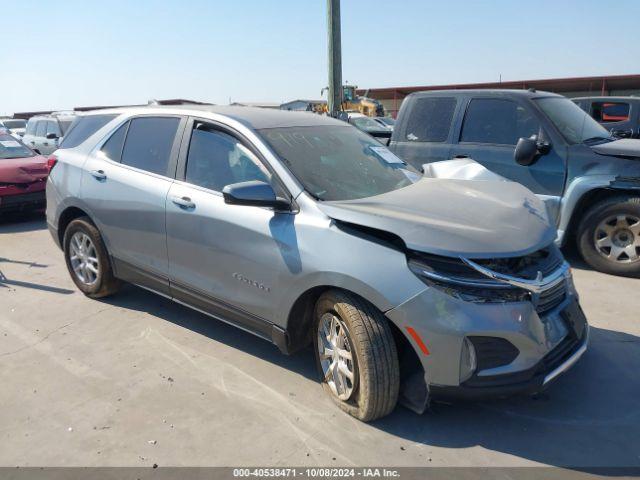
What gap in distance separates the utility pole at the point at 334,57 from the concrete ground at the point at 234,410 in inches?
255

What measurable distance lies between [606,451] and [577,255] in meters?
4.03

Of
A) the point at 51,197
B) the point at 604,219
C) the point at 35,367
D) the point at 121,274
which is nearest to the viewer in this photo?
the point at 35,367

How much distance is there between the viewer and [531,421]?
3.12 meters

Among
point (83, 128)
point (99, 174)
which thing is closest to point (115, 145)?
point (99, 174)

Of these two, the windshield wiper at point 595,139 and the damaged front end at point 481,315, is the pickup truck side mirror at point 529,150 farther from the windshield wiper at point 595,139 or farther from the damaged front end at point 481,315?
the damaged front end at point 481,315

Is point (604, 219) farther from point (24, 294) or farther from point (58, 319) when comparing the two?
point (24, 294)

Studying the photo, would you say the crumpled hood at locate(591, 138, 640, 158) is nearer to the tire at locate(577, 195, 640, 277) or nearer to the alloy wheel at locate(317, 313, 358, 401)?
the tire at locate(577, 195, 640, 277)

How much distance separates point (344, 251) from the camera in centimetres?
299

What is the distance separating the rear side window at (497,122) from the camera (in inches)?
235

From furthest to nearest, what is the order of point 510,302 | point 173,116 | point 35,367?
point 173,116
point 35,367
point 510,302

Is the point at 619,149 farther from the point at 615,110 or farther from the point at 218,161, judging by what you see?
the point at 615,110

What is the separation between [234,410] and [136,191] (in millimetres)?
1943

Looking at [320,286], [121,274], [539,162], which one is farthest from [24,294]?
[539,162]

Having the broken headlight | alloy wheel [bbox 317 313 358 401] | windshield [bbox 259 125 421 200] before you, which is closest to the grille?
the broken headlight
